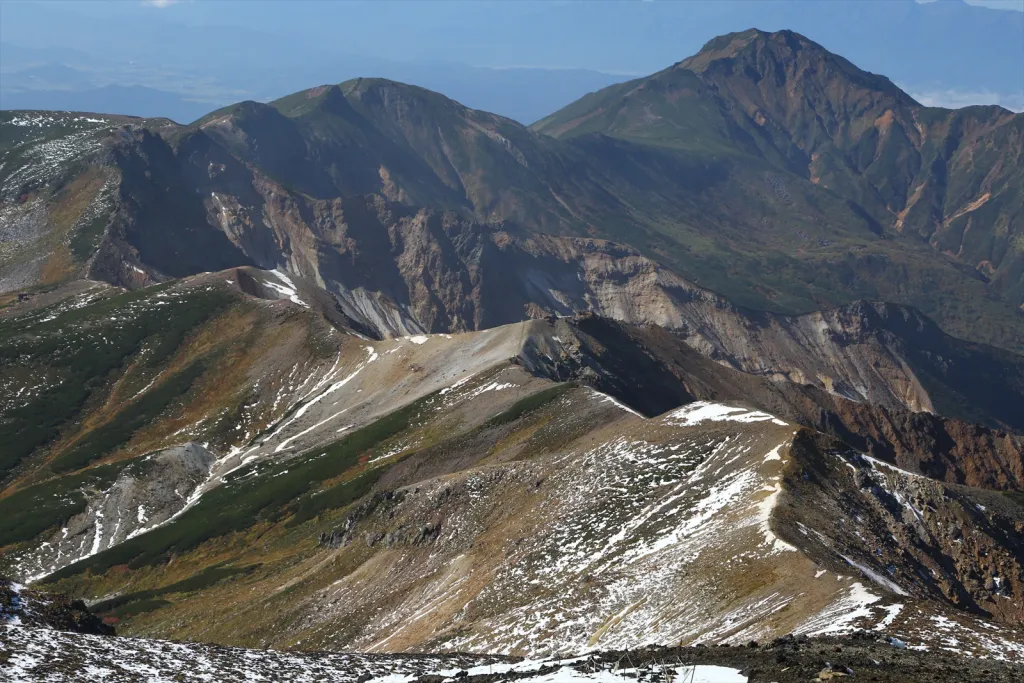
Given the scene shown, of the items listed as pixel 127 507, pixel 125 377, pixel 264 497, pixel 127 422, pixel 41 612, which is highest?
pixel 125 377

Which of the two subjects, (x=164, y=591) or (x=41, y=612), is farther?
(x=164, y=591)

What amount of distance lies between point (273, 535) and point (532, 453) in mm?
30222

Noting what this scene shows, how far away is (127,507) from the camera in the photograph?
399 ft

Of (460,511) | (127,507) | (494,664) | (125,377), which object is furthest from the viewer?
(125,377)

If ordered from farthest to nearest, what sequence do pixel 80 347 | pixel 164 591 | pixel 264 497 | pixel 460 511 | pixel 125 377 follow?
pixel 80 347 → pixel 125 377 → pixel 264 497 → pixel 164 591 → pixel 460 511

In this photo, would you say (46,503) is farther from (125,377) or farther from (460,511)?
(460,511)

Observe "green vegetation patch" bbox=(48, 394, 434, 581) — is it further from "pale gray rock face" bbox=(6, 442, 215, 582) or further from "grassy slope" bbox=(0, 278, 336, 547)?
"grassy slope" bbox=(0, 278, 336, 547)

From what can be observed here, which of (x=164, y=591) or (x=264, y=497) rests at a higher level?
(x=264, y=497)

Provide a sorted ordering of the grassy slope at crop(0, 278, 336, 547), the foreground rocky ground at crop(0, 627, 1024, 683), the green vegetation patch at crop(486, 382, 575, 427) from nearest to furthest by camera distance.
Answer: the foreground rocky ground at crop(0, 627, 1024, 683)
the green vegetation patch at crop(486, 382, 575, 427)
the grassy slope at crop(0, 278, 336, 547)

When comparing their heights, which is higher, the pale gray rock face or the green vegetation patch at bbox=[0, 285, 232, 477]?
the green vegetation patch at bbox=[0, 285, 232, 477]

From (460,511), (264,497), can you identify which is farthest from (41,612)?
(264,497)

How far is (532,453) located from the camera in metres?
99.2

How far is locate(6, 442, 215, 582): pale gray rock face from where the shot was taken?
114 meters

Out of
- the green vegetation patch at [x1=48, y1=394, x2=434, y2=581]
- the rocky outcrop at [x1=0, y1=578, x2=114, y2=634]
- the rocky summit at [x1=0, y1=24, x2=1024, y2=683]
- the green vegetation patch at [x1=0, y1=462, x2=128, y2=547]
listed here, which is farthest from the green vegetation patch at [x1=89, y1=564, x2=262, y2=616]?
the rocky outcrop at [x1=0, y1=578, x2=114, y2=634]
